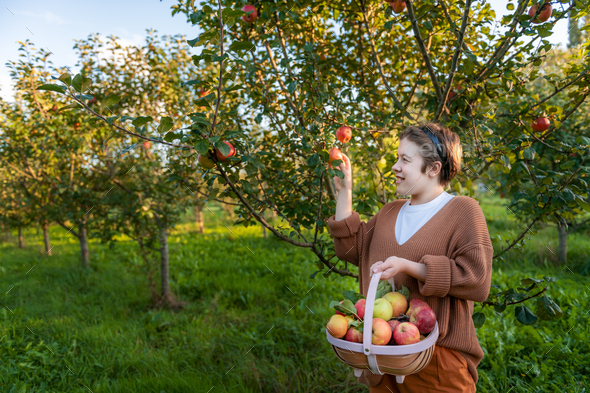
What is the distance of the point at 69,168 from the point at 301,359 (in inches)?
159

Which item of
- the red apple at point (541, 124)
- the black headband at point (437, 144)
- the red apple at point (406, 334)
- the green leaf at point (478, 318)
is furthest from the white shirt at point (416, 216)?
the red apple at point (541, 124)

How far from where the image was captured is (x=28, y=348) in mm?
3045

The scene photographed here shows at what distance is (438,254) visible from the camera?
3.86 ft

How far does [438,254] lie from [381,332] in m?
0.39

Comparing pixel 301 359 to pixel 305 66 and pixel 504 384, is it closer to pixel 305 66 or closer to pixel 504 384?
pixel 504 384

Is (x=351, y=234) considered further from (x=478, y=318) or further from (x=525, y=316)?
(x=525, y=316)

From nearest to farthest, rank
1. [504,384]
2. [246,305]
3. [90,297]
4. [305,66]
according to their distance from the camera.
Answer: [305,66] < [504,384] < [246,305] < [90,297]

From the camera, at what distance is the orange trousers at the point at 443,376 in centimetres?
115

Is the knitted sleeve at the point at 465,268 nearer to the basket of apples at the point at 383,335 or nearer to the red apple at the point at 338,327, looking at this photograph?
the basket of apples at the point at 383,335

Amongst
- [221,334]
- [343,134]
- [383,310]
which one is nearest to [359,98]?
[343,134]

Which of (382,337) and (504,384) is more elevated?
(382,337)

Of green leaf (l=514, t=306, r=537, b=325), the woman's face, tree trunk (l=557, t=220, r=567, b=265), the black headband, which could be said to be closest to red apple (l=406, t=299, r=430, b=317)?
the woman's face

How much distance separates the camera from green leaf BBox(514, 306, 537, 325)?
56.7 inches

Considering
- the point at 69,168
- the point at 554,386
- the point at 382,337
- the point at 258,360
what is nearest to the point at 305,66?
the point at 382,337
